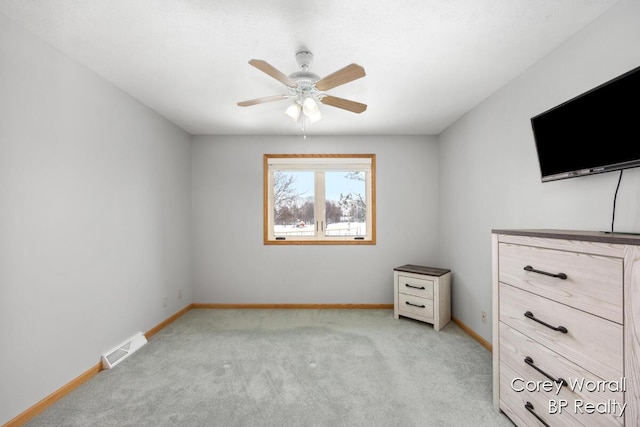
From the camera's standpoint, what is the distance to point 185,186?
A: 12.4ft

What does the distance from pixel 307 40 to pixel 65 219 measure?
7.02ft

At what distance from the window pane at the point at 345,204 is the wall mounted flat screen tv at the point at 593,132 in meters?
2.41

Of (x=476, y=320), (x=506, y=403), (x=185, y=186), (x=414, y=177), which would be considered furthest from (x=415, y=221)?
(x=185, y=186)

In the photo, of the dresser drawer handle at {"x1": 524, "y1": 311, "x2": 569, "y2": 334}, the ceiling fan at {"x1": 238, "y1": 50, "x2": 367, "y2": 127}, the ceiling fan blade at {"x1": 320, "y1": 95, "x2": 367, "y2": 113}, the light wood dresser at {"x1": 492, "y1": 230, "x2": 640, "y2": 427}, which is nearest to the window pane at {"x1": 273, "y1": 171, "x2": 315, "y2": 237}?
the ceiling fan at {"x1": 238, "y1": 50, "x2": 367, "y2": 127}

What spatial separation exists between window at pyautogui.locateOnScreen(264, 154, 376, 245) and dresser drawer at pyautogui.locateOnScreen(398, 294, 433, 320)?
1.01 metres

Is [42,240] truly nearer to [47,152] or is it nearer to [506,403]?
[47,152]

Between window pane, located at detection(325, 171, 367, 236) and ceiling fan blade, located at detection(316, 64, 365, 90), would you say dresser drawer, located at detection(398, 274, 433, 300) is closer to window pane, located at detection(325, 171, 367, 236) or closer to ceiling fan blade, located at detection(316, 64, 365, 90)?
window pane, located at detection(325, 171, 367, 236)

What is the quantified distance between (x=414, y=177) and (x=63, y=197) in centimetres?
373

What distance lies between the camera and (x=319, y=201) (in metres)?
4.06

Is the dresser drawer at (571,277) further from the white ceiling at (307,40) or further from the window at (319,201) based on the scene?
the window at (319,201)

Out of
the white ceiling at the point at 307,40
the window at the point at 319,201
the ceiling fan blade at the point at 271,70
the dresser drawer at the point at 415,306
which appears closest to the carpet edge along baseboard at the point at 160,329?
the dresser drawer at the point at 415,306

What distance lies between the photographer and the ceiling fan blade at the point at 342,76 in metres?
1.65

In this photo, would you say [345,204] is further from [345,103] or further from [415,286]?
[345,103]

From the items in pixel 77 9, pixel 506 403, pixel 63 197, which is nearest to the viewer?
pixel 77 9
